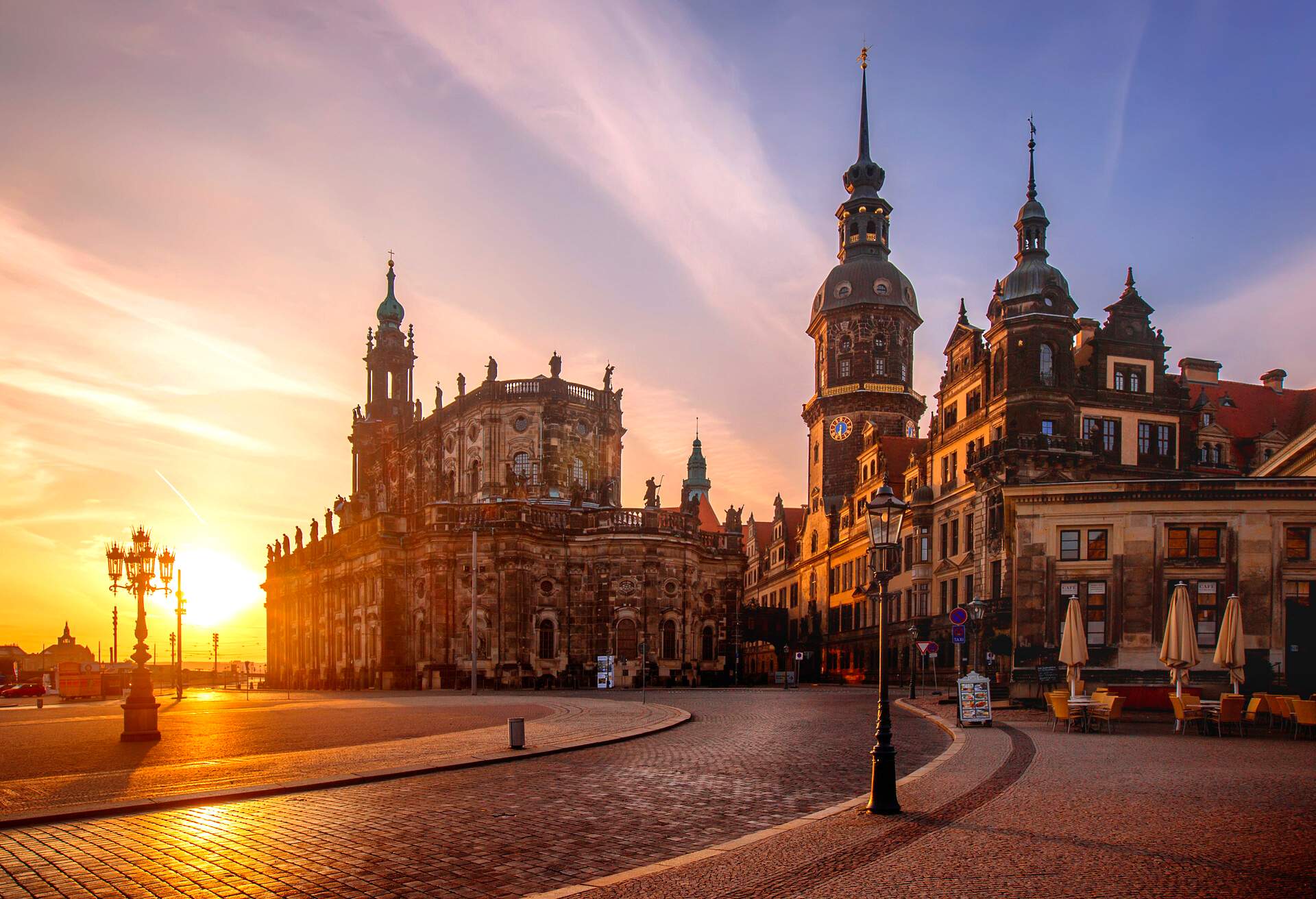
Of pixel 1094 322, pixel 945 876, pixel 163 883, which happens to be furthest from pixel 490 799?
pixel 1094 322

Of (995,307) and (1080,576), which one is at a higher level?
(995,307)

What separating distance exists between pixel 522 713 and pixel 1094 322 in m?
39.0

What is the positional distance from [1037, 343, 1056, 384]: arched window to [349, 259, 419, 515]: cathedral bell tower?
195ft

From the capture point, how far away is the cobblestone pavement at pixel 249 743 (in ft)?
56.2

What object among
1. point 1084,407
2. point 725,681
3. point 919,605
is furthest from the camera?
point 725,681

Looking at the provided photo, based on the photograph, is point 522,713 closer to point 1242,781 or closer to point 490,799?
point 490,799

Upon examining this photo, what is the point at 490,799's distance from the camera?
15.1 m

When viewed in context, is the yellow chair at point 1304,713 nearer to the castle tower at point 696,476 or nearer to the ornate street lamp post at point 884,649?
the ornate street lamp post at point 884,649

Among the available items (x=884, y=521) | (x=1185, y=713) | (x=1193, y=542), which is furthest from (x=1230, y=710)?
(x=1193, y=542)

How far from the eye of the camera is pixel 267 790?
15766 mm

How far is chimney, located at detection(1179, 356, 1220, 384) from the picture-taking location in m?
65.1

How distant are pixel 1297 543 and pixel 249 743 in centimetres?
3858

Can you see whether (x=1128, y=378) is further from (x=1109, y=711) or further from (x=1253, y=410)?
(x=1109, y=711)

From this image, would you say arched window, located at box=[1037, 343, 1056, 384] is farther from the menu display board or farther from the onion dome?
the onion dome
